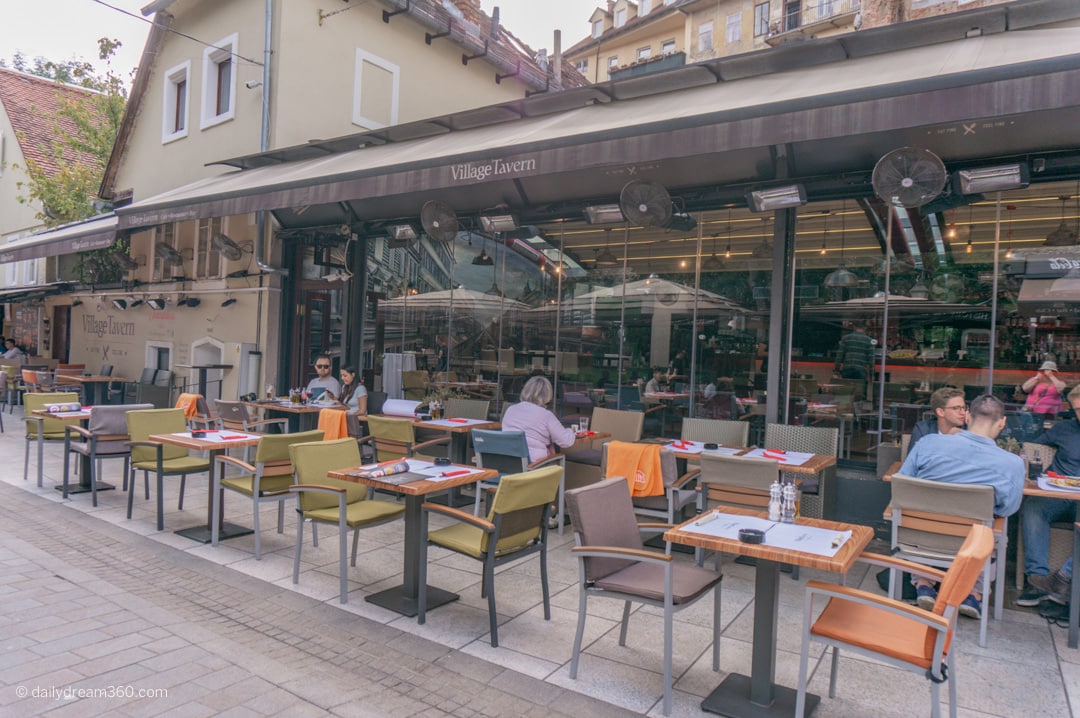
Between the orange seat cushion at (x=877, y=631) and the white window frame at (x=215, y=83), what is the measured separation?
36.4 feet

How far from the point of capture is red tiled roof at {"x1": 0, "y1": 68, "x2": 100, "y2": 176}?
18781 millimetres

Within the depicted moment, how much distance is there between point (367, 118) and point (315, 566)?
27.2 ft

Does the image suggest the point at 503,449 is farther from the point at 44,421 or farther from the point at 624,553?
the point at 44,421

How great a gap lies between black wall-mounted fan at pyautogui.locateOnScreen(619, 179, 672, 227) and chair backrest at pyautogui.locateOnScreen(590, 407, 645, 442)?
1.94m

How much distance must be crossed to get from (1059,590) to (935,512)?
1213 millimetres

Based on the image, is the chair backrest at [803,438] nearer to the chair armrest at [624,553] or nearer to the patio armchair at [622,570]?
the patio armchair at [622,570]

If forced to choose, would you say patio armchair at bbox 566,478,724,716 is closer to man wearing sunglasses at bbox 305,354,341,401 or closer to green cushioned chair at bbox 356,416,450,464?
green cushioned chair at bbox 356,416,450,464

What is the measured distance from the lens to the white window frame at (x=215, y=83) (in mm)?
10695

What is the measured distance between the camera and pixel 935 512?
3887mm

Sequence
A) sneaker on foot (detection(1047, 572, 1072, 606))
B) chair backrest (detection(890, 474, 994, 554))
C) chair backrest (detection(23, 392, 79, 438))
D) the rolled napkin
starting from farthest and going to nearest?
chair backrest (detection(23, 392, 79, 438)) < the rolled napkin < sneaker on foot (detection(1047, 572, 1072, 606)) < chair backrest (detection(890, 474, 994, 554))

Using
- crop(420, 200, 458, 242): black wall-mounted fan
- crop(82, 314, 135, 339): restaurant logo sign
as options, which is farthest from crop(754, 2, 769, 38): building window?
crop(82, 314, 135, 339): restaurant logo sign

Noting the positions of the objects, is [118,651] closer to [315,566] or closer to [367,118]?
[315,566]

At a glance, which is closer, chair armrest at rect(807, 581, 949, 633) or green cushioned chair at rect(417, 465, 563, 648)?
chair armrest at rect(807, 581, 949, 633)

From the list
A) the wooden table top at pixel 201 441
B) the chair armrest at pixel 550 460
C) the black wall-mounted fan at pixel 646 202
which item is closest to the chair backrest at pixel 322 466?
the wooden table top at pixel 201 441
